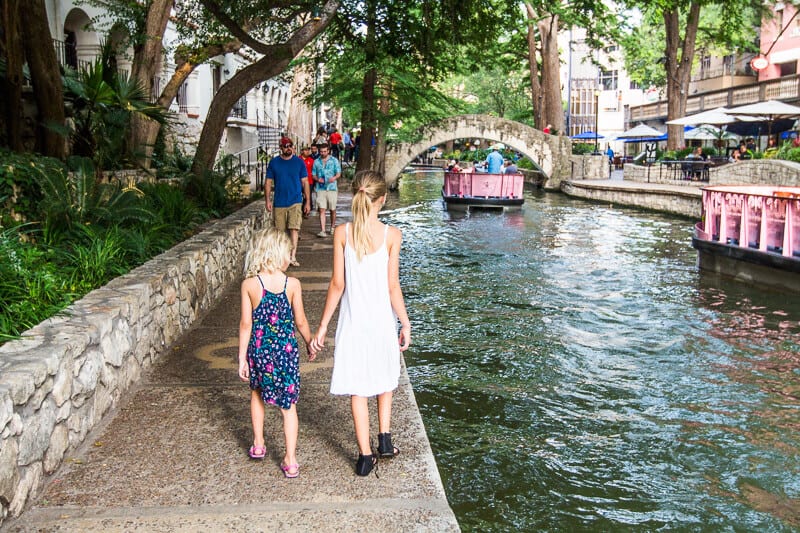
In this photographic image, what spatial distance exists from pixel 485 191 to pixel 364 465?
22.7 meters

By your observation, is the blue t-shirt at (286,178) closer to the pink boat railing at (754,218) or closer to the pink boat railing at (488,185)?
the pink boat railing at (754,218)

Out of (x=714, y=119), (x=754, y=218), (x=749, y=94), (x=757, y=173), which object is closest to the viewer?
(x=754, y=218)

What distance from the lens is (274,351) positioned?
173 inches

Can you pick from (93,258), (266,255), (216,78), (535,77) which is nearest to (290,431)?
(266,255)

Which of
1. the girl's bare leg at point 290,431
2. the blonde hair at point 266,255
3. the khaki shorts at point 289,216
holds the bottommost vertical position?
the girl's bare leg at point 290,431

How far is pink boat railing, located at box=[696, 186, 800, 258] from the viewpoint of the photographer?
12445 mm

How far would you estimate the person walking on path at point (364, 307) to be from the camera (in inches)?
175

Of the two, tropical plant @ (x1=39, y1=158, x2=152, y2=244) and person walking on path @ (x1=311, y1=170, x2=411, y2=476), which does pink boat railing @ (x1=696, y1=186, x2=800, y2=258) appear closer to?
tropical plant @ (x1=39, y1=158, x2=152, y2=244)

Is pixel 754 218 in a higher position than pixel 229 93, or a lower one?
lower

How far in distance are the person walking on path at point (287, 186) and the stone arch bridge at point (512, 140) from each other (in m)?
26.5

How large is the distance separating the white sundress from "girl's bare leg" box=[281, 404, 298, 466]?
247 mm

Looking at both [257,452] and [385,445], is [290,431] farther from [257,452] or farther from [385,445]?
[385,445]

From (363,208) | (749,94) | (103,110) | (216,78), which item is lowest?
(363,208)

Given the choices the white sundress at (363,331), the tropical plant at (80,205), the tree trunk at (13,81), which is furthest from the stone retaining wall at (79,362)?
the tree trunk at (13,81)
